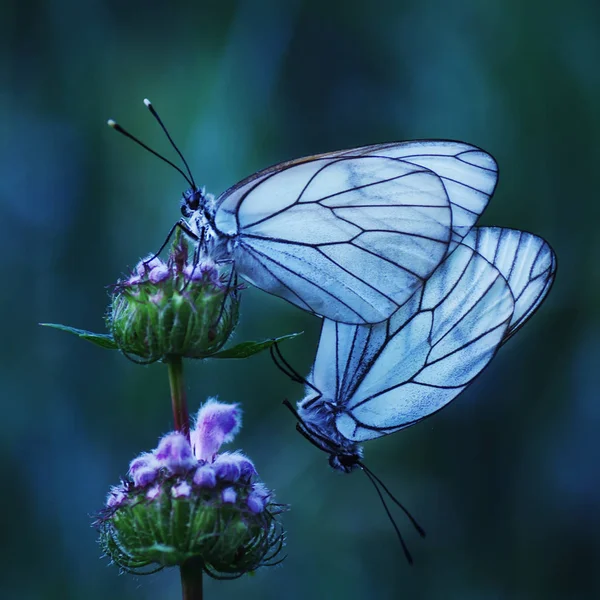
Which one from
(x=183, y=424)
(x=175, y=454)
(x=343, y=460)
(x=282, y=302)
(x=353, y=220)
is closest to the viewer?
(x=175, y=454)

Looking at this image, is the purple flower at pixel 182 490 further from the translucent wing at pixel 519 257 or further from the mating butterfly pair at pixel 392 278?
the translucent wing at pixel 519 257

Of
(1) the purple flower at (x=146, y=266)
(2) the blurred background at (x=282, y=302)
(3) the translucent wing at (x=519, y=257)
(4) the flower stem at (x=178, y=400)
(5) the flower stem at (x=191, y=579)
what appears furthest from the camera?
(2) the blurred background at (x=282, y=302)

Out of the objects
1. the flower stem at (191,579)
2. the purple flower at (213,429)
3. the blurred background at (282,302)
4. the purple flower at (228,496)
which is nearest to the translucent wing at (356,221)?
the purple flower at (213,429)

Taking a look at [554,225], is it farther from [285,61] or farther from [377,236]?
[377,236]

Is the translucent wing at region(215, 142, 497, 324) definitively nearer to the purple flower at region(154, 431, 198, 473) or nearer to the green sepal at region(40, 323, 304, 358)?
the green sepal at region(40, 323, 304, 358)

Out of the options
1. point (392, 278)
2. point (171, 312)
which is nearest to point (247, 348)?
point (171, 312)

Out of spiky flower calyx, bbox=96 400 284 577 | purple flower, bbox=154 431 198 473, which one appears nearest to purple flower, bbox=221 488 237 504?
spiky flower calyx, bbox=96 400 284 577

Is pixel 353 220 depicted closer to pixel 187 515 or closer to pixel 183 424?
pixel 183 424
